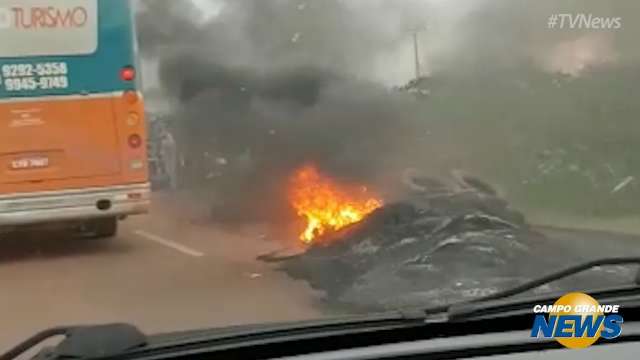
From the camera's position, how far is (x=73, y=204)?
7.67 metres

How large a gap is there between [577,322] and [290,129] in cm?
604

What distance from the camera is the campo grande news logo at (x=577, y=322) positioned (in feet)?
7.17

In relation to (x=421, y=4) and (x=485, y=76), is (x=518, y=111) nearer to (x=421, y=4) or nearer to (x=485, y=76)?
(x=485, y=76)

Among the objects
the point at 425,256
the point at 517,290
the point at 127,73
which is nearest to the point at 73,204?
the point at 127,73

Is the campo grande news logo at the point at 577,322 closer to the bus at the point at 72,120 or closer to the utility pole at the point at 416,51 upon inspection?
the bus at the point at 72,120

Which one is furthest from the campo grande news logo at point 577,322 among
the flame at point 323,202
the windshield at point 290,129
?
the flame at point 323,202

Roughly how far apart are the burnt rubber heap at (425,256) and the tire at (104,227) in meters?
1.82

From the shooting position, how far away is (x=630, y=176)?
8.39m

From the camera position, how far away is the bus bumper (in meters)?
7.34

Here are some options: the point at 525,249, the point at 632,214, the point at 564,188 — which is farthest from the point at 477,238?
the point at 564,188

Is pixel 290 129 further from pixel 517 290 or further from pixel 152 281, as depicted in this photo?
pixel 517 290

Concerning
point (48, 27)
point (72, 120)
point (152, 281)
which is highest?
point (48, 27)

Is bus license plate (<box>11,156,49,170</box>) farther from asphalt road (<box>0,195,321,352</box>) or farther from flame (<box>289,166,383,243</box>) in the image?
flame (<box>289,166,383,243</box>)

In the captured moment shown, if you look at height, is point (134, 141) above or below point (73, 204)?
above
